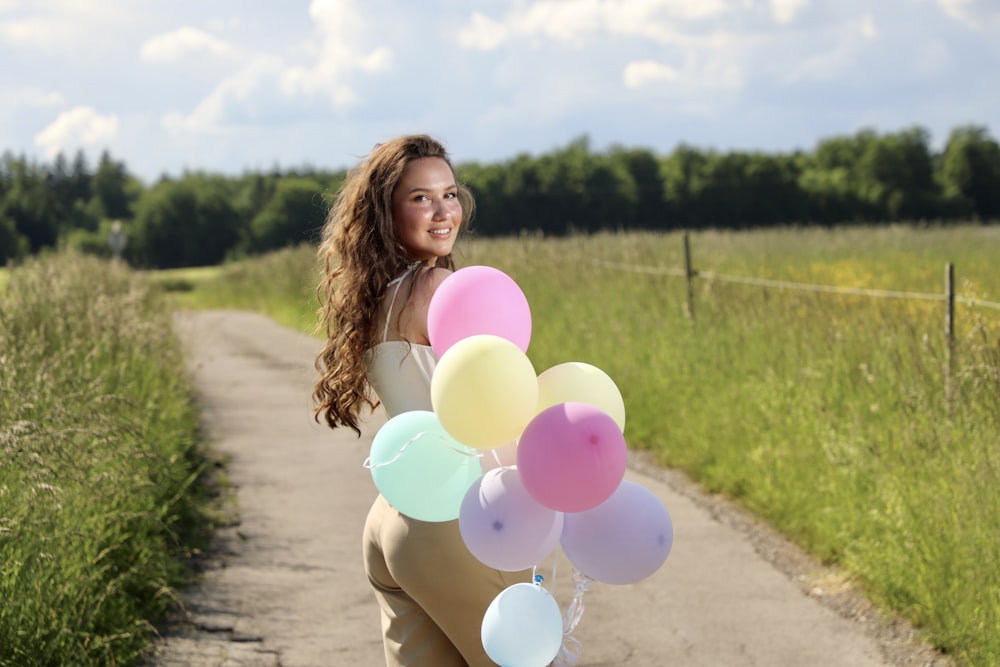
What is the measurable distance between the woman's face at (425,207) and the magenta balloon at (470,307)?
0.74ft

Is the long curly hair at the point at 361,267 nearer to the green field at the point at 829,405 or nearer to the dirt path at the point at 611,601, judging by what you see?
the green field at the point at 829,405

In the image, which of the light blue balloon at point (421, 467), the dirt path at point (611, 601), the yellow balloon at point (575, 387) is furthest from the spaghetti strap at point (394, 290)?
the dirt path at point (611, 601)

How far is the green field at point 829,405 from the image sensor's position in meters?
5.09

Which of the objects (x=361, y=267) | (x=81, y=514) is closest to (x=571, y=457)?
(x=361, y=267)

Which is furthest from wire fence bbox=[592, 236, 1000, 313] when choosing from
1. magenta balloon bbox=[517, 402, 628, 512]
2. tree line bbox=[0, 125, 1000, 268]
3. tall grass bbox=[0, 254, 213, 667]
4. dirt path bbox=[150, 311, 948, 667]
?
tree line bbox=[0, 125, 1000, 268]

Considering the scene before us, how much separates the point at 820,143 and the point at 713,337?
275 feet

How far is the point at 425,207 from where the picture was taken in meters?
2.68

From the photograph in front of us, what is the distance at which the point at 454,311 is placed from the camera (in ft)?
7.94

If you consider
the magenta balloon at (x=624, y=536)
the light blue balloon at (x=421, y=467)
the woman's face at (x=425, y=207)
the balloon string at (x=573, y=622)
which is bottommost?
the balloon string at (x=573, y=622)

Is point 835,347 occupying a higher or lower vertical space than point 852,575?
higher

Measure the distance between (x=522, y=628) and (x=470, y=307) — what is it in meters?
0.66

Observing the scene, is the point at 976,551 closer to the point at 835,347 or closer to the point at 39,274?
the point at 835,347

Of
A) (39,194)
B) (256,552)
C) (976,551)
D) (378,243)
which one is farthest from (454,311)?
(39,194)

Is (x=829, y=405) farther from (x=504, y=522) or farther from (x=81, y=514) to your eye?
(x=504, y=522)
